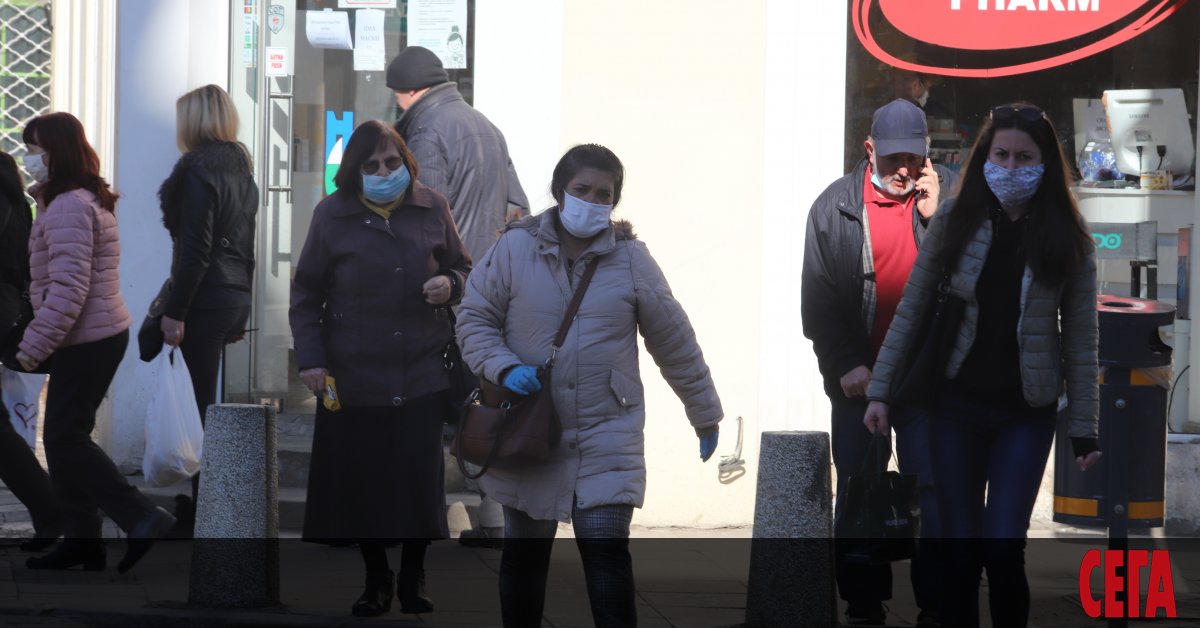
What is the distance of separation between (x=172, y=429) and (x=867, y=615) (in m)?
3.00

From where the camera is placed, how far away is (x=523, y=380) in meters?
4.78

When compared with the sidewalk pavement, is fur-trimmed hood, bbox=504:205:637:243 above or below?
above

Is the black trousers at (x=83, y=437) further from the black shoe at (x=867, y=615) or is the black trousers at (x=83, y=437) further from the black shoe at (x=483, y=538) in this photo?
the black shoe at (x=867, y=615)

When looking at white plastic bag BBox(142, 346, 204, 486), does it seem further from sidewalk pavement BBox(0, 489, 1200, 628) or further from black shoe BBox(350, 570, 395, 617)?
black shoe BBox(350, 570, 395, 617)

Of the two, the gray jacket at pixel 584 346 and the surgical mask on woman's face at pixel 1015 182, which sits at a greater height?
the surgical mask on woman's face at pixel 1015 182

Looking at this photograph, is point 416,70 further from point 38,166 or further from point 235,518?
point 235,518

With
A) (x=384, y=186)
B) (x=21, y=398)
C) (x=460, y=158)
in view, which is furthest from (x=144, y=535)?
(x=460, y=158)

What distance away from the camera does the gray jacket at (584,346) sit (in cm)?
485

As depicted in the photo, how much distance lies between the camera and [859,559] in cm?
529

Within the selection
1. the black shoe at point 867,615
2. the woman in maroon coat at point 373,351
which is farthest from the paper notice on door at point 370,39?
the black shoe at point 867,615

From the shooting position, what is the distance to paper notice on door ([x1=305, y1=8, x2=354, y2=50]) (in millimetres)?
8625

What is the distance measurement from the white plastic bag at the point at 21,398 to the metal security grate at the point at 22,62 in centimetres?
328

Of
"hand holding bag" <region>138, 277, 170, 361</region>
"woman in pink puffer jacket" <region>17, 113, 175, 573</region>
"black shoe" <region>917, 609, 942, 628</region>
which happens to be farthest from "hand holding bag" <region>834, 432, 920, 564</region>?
"hand holding bag" <region>138, 277, 170, 361</region>

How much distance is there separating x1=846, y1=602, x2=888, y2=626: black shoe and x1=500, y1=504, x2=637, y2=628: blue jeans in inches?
57.0
